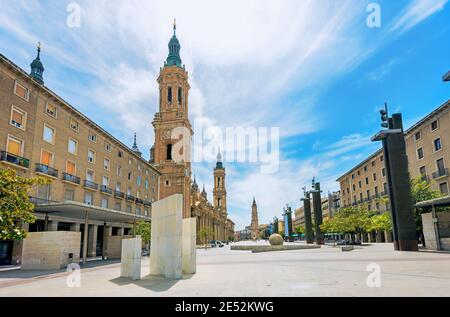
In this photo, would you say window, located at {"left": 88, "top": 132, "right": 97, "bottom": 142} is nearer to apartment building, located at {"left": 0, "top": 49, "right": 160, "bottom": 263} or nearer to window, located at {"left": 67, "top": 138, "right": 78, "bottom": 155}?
apartment building, located at {"left": 0, "top": 49, "right": 160, "bottom": 263}

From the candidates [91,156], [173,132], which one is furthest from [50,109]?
[173,132]

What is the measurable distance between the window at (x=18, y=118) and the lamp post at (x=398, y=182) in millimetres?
31883

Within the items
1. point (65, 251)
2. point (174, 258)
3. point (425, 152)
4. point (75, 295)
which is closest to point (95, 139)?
point (65, 251)

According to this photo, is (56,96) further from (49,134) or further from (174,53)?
(174,53)

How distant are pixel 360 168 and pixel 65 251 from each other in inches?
2461

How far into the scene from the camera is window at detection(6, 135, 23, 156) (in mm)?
24141

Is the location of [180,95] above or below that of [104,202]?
above

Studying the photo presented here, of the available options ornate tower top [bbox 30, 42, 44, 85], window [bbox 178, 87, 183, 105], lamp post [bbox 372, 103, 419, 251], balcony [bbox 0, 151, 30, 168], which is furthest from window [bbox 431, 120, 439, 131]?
ornate tower top [bbox 30, 42, 44, 85]

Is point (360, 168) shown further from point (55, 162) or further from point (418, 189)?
point (55, 162)

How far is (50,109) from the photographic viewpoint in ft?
96.0

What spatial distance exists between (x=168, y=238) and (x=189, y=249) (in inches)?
111

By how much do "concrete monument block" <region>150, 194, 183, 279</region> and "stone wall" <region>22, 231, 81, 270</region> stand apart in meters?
8.14

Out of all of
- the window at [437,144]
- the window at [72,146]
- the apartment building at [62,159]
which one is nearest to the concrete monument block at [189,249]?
the apartment building at [62,159]
